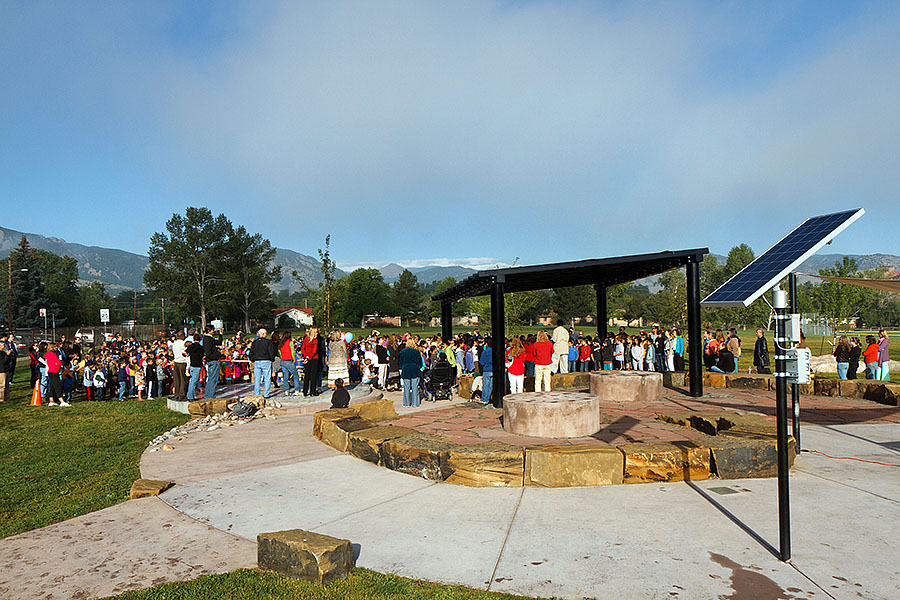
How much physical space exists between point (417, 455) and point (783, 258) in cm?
557

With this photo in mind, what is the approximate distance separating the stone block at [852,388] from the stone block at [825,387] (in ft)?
0.34

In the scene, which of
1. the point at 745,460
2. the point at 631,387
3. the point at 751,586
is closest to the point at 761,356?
the point at 631,387

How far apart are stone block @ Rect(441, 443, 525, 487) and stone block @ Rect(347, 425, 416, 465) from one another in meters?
1.24

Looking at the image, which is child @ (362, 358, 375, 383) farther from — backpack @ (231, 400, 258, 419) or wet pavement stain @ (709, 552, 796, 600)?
wet pavement stain @ (709, 552, 796, 600)

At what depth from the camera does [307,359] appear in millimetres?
13812

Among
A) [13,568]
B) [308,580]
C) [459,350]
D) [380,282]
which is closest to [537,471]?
[308,580]

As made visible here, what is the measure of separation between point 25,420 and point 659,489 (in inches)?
540

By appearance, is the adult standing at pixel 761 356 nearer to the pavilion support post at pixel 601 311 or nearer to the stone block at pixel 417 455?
the pavilion support post at pixel 601 311

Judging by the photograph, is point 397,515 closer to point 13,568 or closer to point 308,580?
point 308,580

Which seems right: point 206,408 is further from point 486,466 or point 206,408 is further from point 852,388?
point 852,388

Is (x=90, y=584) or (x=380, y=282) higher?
(x=380, y=282)

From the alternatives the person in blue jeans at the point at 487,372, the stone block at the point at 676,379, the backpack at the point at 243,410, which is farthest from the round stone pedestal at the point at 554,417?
the stone block at the point at 676,379

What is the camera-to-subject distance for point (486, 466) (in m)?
6.72

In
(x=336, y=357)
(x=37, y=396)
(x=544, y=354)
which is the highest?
(x=544, y=354)
